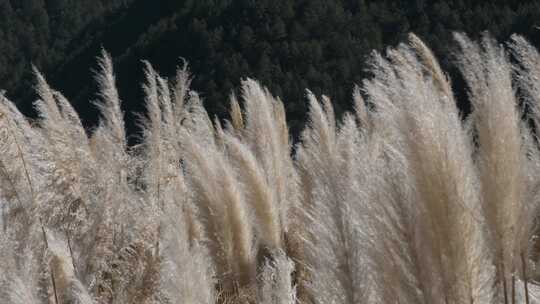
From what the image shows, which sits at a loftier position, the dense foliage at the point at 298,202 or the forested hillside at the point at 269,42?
the forested hillside at the point at 269,42

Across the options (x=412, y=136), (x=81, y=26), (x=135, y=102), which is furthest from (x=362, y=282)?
(x=81, y=26)

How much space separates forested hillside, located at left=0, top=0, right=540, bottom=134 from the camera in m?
34.1

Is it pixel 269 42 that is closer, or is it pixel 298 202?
pixel 298 202

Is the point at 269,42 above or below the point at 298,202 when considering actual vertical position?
above

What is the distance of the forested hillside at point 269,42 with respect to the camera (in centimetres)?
3409

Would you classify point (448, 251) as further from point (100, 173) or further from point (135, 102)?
point (135, 102)

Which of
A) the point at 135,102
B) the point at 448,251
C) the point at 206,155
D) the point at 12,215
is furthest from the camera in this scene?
the point at 135,102

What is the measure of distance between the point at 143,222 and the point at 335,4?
4299 centimetres

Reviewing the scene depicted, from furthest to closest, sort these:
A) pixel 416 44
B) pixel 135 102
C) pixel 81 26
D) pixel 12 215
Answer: pixel 81 26 < pixel 135 102 < pixel 416 44 < pixel 12 215

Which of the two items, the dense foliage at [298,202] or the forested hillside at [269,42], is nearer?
the dense foliage at [298,202]

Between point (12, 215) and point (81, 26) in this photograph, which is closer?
point (12, 215)

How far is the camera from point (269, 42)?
146ft

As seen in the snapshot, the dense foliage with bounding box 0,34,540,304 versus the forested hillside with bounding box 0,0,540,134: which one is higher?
the forested hillside with bounding box 0,0,540,134

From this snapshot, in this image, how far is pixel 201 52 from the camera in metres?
46.6
